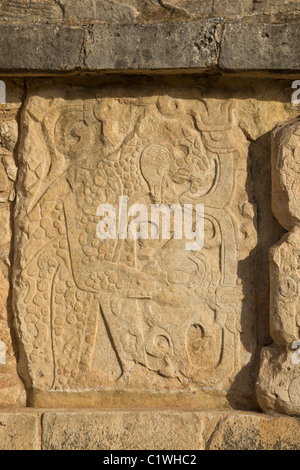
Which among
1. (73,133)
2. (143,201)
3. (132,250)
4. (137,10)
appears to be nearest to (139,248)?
(132,250)

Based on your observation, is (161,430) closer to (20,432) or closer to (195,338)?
(195,338)

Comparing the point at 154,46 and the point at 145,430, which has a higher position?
the point at 154,46

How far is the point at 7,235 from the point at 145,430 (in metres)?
1.41

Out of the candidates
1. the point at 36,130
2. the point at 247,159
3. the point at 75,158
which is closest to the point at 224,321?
the point at 247,159

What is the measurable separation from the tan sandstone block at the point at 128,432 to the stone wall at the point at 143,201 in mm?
20

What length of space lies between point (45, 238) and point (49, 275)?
219mm

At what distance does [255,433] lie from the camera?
4145 mm

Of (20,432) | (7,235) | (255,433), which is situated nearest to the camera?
(255,433)

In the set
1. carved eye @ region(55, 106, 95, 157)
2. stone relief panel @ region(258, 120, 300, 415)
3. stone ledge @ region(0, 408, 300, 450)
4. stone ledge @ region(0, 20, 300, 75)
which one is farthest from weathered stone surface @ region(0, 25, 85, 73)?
stone ledge @ region(0, 408, 300, 450)

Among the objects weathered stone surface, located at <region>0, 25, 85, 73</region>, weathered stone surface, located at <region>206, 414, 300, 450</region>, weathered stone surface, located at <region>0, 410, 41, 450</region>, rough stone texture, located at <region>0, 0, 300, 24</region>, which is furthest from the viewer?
rough stone texture, located at <region>0, 0, 300, 24</region>

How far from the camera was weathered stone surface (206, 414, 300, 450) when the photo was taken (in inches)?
162

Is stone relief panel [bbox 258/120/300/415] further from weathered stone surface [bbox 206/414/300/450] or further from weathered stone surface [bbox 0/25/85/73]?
weathered stone surface [bbox 0/25/85/73]

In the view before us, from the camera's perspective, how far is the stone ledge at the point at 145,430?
415 cm

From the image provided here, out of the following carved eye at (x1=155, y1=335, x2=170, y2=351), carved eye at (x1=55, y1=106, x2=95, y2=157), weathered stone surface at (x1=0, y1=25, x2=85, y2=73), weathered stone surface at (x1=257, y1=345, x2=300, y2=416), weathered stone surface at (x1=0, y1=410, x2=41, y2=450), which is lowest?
weathered stone surface at (x1=0, y1=410, x2=41, y2=450)
